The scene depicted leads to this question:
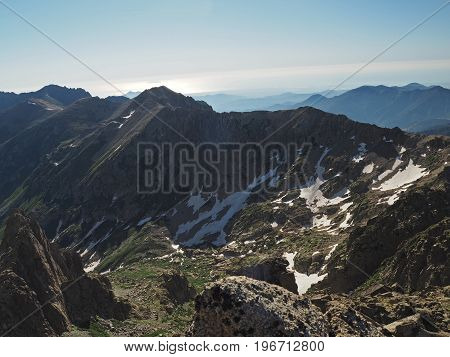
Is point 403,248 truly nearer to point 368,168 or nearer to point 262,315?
point 262,315

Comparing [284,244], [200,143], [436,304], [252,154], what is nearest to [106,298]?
[436,304]

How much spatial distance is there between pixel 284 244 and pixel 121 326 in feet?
229

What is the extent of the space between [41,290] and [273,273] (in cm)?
2644

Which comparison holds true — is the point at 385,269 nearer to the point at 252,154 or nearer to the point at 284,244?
the point at 284,244

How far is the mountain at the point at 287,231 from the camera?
83.0ft

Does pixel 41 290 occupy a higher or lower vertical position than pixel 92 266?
higher

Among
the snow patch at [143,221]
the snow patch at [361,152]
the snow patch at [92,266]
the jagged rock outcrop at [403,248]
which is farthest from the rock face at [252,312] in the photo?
the snow patch at [143,221]

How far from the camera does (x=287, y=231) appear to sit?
120438 millimetres

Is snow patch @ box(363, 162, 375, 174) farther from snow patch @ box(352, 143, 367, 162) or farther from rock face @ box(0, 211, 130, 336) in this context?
rock face @ box(0, 211, 130, 336)

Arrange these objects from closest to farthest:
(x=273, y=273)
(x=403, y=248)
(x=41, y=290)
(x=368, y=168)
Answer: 1. (x=41, y=290)
2. (x=273, y=273)
3. (x=403, y=248)
4. (x=368, y=168)

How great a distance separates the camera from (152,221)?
165 metres

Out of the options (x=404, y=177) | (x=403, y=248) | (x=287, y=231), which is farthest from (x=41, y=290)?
(x=404, y=177)

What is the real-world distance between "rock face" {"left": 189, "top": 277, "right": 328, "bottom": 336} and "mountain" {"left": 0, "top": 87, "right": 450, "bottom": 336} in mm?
55

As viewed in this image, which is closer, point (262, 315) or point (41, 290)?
point (262, 315)
